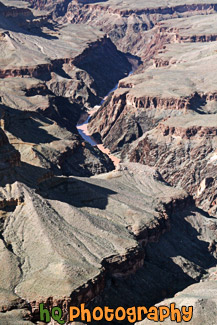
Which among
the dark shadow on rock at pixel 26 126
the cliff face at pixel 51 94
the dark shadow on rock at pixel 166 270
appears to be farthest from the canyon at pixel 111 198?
the cliff face at pixel 51 94

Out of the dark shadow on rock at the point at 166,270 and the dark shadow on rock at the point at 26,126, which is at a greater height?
the dark shadow on rock at the point at 26,126

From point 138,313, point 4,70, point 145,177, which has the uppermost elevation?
point 4,70

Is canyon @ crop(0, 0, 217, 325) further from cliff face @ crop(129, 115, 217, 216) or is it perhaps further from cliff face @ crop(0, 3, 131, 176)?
cliff face @ crop(0, 3, 131, 176)

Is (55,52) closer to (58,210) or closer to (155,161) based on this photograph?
(155,161)

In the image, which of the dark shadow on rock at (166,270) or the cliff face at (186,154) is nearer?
the dark shadow on rock at (166,270)

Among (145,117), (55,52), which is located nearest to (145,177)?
(145,117)

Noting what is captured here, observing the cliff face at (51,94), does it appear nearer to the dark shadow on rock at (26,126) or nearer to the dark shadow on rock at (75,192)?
the dark shadow on rock at (26,126)

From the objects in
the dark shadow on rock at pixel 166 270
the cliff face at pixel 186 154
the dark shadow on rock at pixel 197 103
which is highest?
the dark shadow on rock at pixel 197 103

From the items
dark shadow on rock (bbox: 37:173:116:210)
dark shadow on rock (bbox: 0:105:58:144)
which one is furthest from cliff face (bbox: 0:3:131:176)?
dark shadow on rock (bbox: 37:173:116:210)

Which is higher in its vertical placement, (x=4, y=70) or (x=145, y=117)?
(x=4, y=70)
